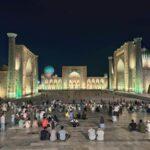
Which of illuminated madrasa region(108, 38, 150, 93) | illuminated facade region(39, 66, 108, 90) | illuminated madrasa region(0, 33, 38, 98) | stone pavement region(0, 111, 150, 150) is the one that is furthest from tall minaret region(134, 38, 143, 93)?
illuminated facade region(39, 66, 108, 90)

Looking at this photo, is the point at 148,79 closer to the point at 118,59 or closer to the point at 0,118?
the point at 118,59

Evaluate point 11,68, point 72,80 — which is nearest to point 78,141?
point 11,68

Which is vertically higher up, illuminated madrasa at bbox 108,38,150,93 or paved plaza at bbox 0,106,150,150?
illuminated madrasa at bbox 108,38,150,93

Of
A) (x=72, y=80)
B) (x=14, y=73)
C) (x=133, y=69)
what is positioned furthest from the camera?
(x=72, y=80)

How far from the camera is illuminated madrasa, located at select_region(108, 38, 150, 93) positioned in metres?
49.5

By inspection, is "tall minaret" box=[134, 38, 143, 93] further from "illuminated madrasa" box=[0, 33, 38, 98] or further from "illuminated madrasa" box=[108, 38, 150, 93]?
"illuminated madrasa" box=[0, 33, 38, 98]

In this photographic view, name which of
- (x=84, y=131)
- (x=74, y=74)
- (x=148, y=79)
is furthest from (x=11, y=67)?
(x=74, y=74)

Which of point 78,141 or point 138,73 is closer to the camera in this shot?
point 78,141

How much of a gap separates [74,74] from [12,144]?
79.7 metres

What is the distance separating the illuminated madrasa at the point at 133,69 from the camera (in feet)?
162

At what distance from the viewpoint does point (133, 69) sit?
5319 centimetres

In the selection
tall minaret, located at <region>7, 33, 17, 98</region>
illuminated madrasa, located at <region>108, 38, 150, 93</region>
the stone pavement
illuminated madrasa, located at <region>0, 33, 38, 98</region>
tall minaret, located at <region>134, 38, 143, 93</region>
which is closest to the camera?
the stone pavement

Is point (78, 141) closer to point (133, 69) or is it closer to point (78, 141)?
point (78, 141)

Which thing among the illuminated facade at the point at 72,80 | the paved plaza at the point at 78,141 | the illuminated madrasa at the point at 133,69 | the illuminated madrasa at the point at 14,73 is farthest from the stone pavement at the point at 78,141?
the illuminated facade at the point at 72,80
